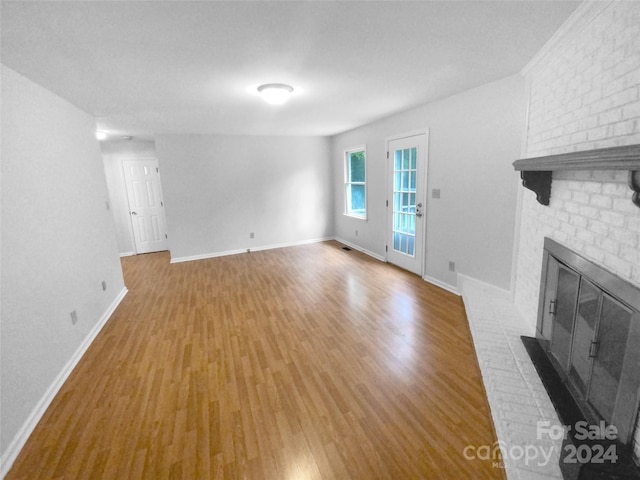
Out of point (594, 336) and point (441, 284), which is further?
point (441, 284)

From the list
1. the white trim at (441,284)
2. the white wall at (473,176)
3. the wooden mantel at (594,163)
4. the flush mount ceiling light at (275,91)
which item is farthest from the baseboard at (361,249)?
the flush mount ceiling light at (275,91)

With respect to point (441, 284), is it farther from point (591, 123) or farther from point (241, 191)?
point (241, 191)

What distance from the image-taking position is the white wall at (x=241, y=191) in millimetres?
5578

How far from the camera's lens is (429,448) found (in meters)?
1.63

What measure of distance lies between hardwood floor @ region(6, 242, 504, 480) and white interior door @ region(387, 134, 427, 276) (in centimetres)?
87

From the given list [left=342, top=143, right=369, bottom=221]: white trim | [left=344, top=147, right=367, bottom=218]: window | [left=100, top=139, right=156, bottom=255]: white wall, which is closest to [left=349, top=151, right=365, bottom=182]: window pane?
[left=344, top=147, right=367, bottom=218]: window

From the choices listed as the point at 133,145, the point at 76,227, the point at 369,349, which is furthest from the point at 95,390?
the point at 133,145

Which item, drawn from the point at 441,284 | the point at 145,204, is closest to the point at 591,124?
the point at 441,284

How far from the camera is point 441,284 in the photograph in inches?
153

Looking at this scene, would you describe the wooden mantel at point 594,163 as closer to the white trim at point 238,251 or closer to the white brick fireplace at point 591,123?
the white brick fireplace at point 591,123

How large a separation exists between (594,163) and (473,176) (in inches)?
84.2

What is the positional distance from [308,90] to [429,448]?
10.5 feet

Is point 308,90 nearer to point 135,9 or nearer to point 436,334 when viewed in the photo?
point 135,9

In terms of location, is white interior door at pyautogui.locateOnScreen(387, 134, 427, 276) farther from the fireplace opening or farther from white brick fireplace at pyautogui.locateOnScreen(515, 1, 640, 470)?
the fireplace opening
